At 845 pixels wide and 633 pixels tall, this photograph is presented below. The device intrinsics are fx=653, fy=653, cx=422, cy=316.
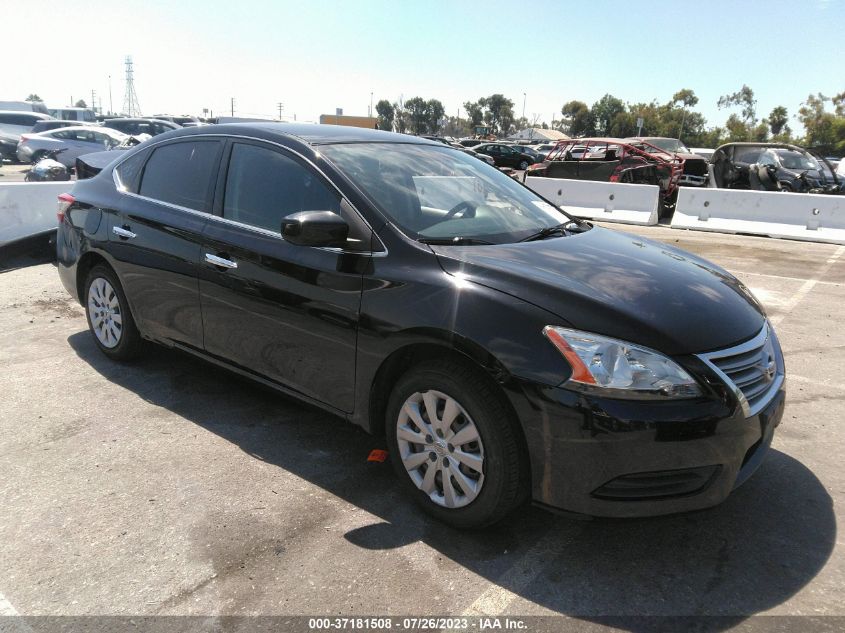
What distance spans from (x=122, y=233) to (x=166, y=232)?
54cm

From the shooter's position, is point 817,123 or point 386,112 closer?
point 817,123

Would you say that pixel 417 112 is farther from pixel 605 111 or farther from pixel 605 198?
pixel 605 198

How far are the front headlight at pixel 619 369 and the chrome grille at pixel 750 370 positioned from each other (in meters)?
0.18

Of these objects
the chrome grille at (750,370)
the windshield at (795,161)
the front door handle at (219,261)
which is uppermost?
the windshield at (795,161)

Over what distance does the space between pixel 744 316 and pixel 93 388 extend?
3.89m

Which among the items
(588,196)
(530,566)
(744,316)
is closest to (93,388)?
(530,566)

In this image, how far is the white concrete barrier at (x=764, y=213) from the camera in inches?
452

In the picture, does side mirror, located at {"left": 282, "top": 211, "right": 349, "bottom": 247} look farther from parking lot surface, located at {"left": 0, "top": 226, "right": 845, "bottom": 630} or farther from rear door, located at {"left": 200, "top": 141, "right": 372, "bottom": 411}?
parking lot surface, located at {"left": 0, "top": 226, "right": 845, "bottom": 630}

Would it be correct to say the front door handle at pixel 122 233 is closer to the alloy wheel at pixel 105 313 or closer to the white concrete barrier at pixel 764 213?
the alloy wheel at pixel 105 313

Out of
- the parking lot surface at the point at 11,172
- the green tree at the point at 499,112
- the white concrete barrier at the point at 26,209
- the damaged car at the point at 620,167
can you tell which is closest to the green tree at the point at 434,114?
the green tree at the point at 499,112

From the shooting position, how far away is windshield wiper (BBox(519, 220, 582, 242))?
3.37m

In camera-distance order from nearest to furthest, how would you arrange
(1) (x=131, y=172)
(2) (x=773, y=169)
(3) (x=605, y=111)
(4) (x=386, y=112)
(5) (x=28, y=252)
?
(1) (x=131, y=172) < (5) (x=28, y=252) < (2) (x=773, y=169) < (3) (x=605, y=111) < (4) (x=386, y=112)

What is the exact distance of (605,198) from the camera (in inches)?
545

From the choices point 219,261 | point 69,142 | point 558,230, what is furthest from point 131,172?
point 69,142
